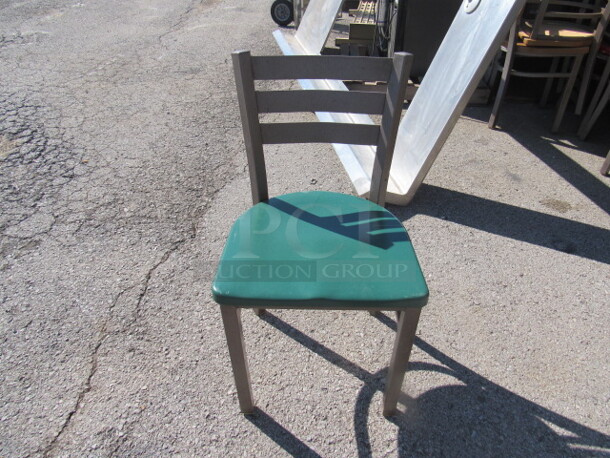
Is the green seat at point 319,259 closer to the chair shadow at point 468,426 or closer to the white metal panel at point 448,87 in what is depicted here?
the chair shadow at point 468,426

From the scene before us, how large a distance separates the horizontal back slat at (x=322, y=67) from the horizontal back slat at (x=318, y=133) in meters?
0.17

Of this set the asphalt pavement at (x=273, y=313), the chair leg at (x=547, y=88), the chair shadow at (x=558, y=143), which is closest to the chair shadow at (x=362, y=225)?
the asphalt pavement at (x=273, y=313)

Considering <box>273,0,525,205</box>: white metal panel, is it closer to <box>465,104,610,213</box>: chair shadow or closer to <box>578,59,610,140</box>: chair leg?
<box>465,104,610,213</box>: chair shadow

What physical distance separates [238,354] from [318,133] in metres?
0.81

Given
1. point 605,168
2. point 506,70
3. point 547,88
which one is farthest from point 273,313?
point 547,88

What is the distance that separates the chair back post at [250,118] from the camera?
127cm

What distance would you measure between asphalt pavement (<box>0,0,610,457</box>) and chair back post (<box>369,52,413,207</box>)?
25.3 inches

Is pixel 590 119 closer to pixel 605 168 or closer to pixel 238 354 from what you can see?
pixel 605 168

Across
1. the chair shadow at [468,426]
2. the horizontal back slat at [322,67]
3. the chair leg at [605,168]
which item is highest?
the horizontal back slat at [322,67]

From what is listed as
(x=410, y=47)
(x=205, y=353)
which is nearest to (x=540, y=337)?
(x=205, y=353)

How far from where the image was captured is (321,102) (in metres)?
1.39

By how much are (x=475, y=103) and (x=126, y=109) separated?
317 centimetres

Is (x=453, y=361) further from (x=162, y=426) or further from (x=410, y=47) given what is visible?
(x=410, y=47)

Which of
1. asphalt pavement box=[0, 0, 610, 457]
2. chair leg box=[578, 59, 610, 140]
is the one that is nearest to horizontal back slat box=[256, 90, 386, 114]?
asphalt pavement box=[0, 0, 610, 457]
